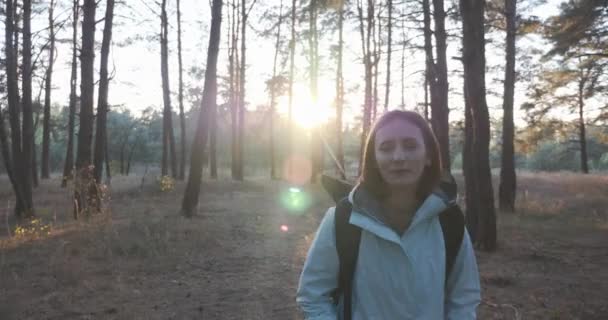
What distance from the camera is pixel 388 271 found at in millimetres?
1684

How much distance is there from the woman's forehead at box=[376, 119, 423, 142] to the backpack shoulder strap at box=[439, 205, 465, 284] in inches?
12.0

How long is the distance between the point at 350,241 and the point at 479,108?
625 cm

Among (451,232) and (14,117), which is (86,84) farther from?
(451,232)

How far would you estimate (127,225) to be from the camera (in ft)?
28.4

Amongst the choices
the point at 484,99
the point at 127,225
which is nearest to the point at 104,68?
the point at 127,225

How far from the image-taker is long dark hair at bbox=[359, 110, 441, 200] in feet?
5.94

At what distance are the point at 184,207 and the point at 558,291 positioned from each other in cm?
796

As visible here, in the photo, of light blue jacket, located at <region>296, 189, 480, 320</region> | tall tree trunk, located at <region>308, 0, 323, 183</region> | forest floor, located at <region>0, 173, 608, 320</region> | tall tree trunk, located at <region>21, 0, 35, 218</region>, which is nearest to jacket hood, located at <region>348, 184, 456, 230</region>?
light blue jacket, located at <region>296, 189, 480, 320</region>

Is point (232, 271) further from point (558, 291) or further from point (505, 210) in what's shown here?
point (505, 210)

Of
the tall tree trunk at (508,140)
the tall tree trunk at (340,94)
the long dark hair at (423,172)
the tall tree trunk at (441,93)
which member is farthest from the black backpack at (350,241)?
the tall tree trunk at (340,94)

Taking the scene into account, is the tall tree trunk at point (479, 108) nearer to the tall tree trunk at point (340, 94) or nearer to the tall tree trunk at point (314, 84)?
the tall tree trunk at point (314, 84)

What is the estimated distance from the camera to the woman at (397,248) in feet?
5.52

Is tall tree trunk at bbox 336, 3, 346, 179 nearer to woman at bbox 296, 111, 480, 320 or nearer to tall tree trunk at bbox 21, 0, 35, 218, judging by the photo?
tall tree trunk at bbox 21, 0, 35, 218

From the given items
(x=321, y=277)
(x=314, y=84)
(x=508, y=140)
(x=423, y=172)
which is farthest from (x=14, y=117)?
(x=314, y=84)
